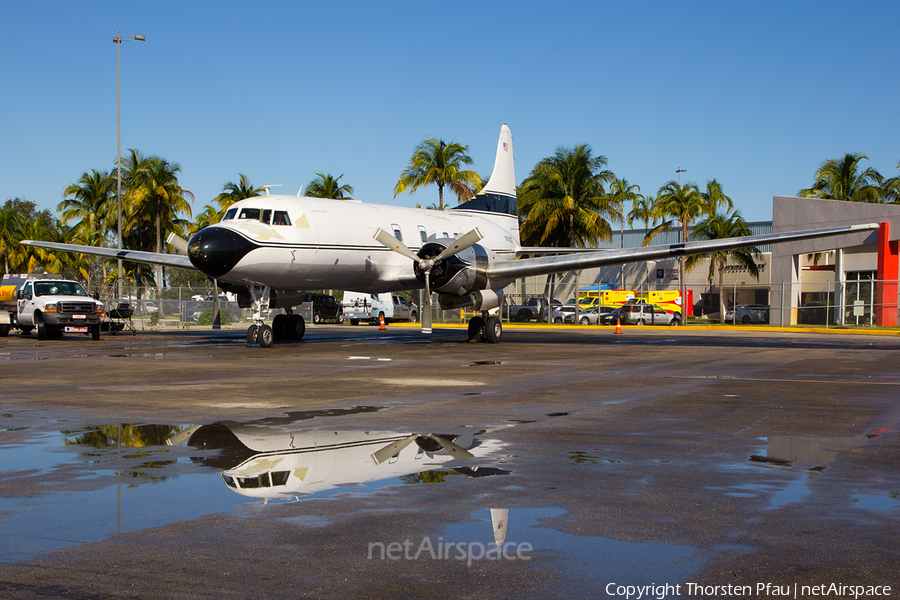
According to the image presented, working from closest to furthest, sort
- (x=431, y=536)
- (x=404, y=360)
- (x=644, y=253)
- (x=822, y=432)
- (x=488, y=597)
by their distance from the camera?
(x=488, y=597) < (x=431, y=536) < (x=822, y=432) < (x=404, y=360) < (x=644, y=253)

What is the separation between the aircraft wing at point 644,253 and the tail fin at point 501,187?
23.1ft

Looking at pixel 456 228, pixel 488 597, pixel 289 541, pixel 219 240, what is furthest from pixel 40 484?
pixel 456 228

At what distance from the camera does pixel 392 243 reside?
82.7 feet

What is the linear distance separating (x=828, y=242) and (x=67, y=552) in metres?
47.7

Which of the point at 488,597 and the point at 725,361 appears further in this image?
the point at 725,361

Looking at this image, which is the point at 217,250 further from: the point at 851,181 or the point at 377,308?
the point at 851,181

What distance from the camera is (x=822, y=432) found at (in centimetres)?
866

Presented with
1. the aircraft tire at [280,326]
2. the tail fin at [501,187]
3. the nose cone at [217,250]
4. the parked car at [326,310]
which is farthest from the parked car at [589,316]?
the nose cone at [217,250]

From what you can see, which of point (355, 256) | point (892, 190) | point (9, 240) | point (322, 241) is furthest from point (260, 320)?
point (9, 240)

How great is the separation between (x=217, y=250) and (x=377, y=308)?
97.9 feet

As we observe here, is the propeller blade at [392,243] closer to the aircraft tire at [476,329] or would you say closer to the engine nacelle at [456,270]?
the engine nacelle at [456,270]

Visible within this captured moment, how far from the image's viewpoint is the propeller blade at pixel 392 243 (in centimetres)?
2497

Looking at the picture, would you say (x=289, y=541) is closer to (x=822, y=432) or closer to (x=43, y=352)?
(x=822, y=432)

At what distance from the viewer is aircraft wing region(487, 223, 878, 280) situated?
906 inches
